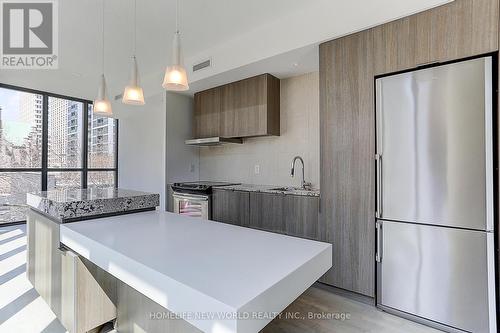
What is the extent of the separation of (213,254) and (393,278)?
69.5 inches

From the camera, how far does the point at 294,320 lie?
200cm

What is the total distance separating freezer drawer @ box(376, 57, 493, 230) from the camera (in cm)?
172

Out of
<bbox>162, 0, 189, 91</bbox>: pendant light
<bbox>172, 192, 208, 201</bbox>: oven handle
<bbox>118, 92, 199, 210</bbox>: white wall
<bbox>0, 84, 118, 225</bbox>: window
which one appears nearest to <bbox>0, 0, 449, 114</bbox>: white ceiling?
<bbox>118, 92, 199, 210</bbox>: white wall

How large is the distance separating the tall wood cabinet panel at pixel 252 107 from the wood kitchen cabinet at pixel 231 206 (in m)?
0.86

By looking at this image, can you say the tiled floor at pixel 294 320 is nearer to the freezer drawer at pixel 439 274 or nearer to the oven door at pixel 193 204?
the freezer drawer at pixel 439 274

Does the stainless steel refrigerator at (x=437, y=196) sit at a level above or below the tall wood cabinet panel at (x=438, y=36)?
below

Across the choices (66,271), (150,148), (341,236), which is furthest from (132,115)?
(341,236)

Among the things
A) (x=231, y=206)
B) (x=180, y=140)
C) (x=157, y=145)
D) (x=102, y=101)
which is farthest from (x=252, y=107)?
(x=157, y=145)

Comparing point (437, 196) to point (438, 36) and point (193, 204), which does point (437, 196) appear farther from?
point (193, 204)

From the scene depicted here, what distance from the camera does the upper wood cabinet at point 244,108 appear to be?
3357 millimetres

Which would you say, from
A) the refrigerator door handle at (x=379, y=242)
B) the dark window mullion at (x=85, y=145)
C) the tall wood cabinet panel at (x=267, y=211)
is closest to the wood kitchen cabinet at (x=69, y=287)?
the tall wood cabinet panel at (x=267, y=211)

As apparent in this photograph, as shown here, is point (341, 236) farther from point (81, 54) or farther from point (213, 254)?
point (81, 54)

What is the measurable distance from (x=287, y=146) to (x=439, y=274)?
2167 mm

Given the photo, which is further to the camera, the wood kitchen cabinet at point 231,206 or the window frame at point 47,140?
the window frame at point 47,140
